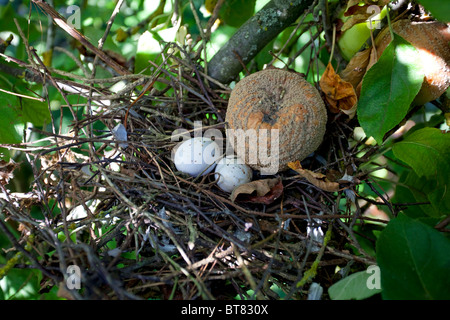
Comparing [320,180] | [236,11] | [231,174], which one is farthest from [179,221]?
[236,11]

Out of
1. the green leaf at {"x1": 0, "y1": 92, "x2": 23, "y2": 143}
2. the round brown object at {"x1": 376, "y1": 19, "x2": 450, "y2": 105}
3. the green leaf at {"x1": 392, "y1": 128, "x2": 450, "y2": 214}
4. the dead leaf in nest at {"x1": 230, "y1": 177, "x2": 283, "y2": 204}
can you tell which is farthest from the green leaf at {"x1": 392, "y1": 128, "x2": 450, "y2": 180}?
the green leaf at {"x1": 0, "y1": 92, "x2": 23, "y2": 143}

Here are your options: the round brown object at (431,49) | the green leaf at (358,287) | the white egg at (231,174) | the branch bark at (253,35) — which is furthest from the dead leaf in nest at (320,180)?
the branch bark at (253,35)

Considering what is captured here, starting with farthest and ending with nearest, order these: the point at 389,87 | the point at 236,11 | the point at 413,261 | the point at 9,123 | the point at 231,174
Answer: the point at 236,11 < the point at 9,123 < the point at 231,174 < the point at 389,87 < the point at 413,261

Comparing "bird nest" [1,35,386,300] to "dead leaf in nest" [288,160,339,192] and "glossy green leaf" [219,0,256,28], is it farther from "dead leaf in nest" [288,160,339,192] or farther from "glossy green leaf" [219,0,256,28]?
"glossy green leaf" [219,0,256,28]

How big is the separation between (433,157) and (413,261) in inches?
15.3

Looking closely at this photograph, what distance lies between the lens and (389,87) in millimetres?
989

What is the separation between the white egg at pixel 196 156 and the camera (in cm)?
114

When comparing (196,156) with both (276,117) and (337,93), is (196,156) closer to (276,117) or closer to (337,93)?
(276,117)

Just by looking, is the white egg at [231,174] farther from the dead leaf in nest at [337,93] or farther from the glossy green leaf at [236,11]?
the glossy green leaf at [236,11]

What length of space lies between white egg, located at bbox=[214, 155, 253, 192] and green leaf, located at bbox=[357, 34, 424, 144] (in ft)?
1.21

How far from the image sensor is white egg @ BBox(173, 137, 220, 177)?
1.14 m

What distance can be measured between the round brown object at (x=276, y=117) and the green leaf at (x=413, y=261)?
1.27ft

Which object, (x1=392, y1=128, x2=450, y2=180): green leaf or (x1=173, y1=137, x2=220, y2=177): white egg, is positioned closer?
(x1=392, y1=128, x2=450, y2=180): green leaf
